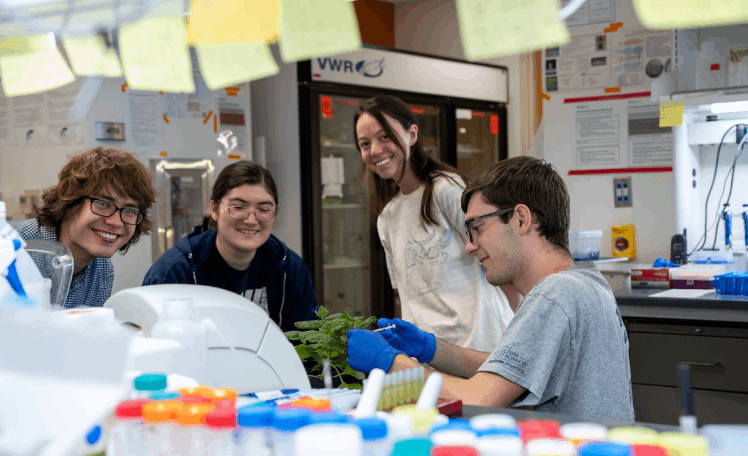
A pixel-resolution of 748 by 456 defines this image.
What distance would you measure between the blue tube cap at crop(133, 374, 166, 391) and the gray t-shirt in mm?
799

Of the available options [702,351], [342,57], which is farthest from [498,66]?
[702,351]

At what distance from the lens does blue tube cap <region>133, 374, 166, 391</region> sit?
1.09 meters

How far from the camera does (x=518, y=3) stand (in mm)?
1408

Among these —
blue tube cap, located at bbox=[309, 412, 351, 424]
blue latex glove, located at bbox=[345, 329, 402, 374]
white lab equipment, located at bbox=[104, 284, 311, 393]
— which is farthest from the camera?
blue latex glove, located at bbox=[345, 329, 402, 374]

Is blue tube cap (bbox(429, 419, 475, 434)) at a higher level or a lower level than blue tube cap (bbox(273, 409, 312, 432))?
lower

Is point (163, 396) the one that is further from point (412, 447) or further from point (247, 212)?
point (247, 212)

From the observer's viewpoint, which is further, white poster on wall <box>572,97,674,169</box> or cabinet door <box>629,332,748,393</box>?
white poster on wall <box>572,97,674,169</box>

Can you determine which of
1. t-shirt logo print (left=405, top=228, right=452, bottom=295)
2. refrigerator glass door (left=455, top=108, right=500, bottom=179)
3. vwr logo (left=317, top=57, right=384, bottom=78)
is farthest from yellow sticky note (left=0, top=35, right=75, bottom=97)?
refrigerator glass door (left=455, top=108, right=500, bottom=179)

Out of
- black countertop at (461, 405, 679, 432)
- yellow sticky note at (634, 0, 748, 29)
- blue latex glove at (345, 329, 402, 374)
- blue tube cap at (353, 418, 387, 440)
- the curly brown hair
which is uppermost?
yellow sticky note at (634, 0, 748, 29)

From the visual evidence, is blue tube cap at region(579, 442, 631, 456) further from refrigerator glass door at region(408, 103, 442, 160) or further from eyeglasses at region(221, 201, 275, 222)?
refrigerator glass door at region(408, 103, 442, 160)

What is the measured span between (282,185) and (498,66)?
2629 mm

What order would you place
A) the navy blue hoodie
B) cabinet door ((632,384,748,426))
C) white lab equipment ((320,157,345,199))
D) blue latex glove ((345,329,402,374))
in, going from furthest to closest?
white lab equipment ((320,157,345,199)), cabinet door ((632,384,748,426)), the navy blue hoodie, blue latex glove ((345,329,402,374))

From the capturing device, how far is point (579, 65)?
450cm

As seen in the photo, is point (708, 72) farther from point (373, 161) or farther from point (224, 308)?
point (224, 308)
